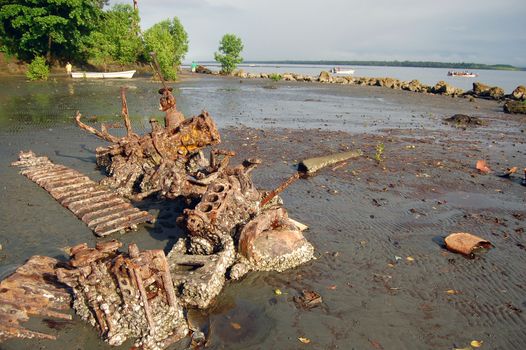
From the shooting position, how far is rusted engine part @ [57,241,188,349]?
15.0 feet

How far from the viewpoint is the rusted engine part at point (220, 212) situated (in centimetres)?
616

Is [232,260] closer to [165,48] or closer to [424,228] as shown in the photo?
[424,228]

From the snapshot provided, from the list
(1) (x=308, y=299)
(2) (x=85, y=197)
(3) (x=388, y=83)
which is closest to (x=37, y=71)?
(2) (x=85, y=197)

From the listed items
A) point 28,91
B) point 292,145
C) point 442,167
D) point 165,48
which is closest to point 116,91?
point 28,91

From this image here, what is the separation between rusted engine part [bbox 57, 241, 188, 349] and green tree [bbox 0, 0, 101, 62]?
3899cm

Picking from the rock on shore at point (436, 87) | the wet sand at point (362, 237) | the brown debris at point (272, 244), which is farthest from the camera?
the rock on shore at point (436, 87)

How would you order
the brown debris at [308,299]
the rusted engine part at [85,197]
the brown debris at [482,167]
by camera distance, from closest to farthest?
the brown debris at [308,299] → the rusted engine part at [85,197] → the brown debris at [482,167]

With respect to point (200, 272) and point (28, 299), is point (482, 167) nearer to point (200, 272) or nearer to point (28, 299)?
point (200, 272)

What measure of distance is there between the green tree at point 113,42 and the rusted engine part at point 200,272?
41709 mm

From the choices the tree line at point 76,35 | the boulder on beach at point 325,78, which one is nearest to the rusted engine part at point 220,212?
the tree line at point 76,35

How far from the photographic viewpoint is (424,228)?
8.45m

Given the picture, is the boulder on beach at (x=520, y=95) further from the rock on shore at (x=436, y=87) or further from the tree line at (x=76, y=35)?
the tree line at (x=76, y=35)

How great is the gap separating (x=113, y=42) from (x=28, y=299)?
45.8 m

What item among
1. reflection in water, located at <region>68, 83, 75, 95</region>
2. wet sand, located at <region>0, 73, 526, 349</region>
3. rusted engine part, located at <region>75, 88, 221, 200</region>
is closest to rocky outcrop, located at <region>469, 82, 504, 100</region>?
wet sand, located at <region>0, 73, 526, 349</region>
